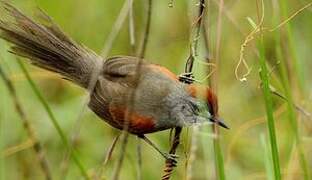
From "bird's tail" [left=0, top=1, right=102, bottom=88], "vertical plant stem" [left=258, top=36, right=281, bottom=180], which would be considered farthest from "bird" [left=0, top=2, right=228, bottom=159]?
"vertical plant stem" [left=258, top=36, right=281, bottom=180]

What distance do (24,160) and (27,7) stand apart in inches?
35.9

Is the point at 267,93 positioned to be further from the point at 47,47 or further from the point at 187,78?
the point at 47,47

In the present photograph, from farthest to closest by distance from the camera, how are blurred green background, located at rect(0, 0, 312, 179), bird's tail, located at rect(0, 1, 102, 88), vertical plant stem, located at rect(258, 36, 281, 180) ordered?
blurred green background, located at rect(0, 0, 312, 179) → bird's tail, located at rect(0, 1, 102, 88) → vertical plant stem, located at rect(258, 36, 281, 180)

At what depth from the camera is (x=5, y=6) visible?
266 centimetres

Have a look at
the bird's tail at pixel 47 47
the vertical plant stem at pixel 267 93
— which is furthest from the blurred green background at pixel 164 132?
the vertical plant stem at pixel 267 93

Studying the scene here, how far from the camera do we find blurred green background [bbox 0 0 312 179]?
4.28 m

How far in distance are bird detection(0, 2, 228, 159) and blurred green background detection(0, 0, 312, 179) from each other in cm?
80

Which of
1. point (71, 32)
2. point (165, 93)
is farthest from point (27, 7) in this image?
point (165, 93)

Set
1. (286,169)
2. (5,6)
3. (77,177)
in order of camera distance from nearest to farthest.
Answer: (5,6) → (286,169) → (77,177)

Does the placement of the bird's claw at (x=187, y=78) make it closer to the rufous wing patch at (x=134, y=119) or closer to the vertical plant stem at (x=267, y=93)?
the rufous wing patch at (x=134, y=119)

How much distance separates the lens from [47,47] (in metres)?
2.85

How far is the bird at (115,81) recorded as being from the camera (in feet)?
8.93

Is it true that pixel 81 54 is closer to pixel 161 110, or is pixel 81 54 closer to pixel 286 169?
pixel 161 110

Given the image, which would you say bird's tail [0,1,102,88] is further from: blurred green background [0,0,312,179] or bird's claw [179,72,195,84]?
blurred green background [0,0,312,179]
